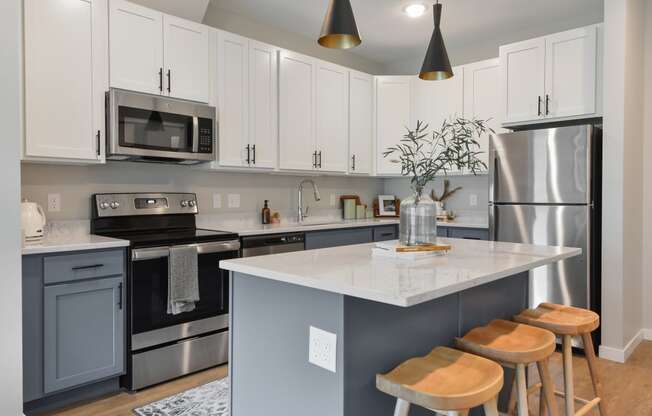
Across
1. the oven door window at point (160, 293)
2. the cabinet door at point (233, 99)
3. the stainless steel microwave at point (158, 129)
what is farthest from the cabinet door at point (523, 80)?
the oven door window at point (160, 293)

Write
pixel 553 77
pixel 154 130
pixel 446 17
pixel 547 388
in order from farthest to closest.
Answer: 1. pixel 446 17
2. pixel 553 77
3. pixel 154 130
4. pixel 547 388

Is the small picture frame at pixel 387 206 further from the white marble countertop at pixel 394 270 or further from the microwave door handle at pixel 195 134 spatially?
the white marble countertop at pixel 394 270

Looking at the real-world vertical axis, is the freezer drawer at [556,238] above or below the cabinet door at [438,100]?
below

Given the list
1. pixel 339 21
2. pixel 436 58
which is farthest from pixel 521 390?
pixel 436 58

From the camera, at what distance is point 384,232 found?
4.53 m

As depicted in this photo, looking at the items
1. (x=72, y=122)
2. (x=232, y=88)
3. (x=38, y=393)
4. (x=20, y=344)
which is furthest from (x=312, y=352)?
(x=232, y=88)

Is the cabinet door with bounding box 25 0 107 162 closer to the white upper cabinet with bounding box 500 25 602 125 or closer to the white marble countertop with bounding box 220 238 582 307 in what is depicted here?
the white marble countertop with bounding box 220 238 582 307

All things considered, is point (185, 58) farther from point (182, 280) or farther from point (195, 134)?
point (182, 280)

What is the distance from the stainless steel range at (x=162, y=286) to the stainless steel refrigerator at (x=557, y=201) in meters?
2.21

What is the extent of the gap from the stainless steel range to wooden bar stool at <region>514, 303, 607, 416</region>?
6.28 feet

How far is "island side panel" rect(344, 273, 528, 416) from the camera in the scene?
1449 mm

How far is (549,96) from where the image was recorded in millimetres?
3682

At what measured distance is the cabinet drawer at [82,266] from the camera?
2414 millimetres

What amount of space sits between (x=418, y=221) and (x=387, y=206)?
3107mm
